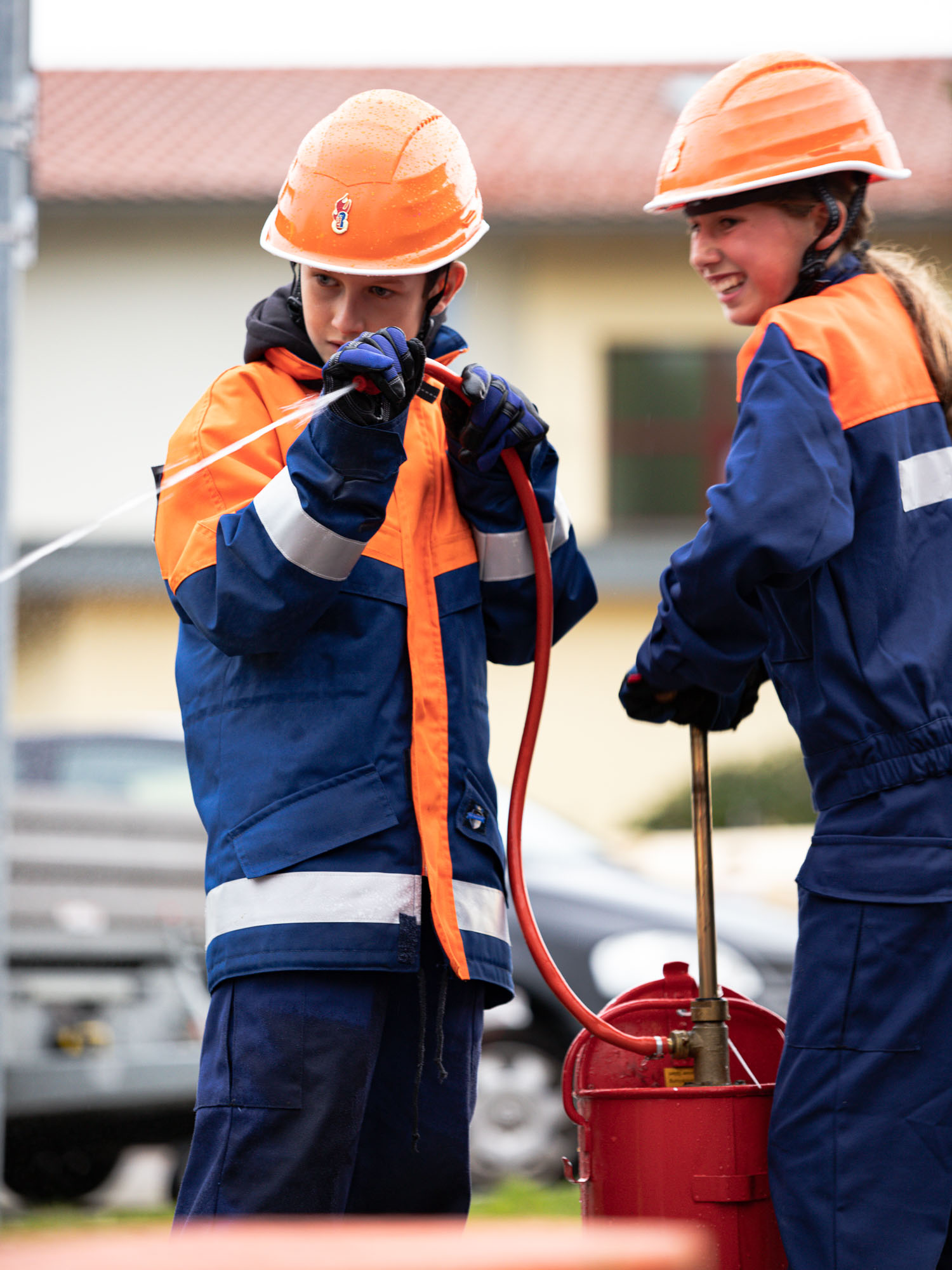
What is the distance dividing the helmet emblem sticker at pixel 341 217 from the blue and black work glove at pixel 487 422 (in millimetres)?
283

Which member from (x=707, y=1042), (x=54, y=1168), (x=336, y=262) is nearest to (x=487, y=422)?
(x=336, y=262)

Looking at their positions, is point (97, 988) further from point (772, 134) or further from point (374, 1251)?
point (374, 1251)

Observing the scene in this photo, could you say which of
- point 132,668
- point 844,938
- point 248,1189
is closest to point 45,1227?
point 248,1189

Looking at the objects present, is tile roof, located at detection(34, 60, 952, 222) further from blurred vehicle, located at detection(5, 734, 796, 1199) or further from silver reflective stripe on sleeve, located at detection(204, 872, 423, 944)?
silver reflective stripe on sleeve, located at detection(204, 872, 423, 944)

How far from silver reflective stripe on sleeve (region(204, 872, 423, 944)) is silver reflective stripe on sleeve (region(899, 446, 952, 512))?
0.89 m

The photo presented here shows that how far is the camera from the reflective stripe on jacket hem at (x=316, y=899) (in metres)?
2.35

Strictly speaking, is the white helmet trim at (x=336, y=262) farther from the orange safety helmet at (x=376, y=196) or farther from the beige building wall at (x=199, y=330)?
the beige building wall at (x=199, y=330)

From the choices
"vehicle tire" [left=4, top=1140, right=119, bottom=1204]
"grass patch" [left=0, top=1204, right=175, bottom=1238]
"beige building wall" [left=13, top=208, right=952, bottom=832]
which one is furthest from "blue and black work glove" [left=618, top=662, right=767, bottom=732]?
"beige building wall" [left=13, top=208, right=952, bottom=832]

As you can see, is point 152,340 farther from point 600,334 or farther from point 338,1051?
point 338,1051

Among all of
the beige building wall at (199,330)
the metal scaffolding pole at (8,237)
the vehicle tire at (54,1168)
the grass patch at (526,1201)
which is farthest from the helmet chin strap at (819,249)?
the beige building wall at (199,330)

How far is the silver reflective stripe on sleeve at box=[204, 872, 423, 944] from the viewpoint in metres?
2.35

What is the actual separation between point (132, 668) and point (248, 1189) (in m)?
12.0

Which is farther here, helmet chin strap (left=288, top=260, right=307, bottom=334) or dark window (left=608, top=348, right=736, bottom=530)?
dark window (left=608, top=348, right=736, bottom=530)

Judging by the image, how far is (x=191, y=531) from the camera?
2.46m
